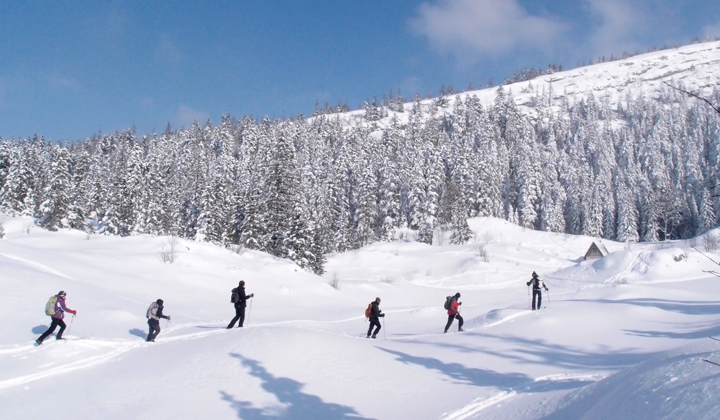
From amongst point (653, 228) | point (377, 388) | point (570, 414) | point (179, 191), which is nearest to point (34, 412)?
point (377, 388)

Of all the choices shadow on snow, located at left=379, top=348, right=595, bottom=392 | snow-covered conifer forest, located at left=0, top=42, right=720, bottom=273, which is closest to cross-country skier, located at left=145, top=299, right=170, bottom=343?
shadow on snow, located at left=379, top=348, right=595, bottom=392

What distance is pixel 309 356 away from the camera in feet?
32.6

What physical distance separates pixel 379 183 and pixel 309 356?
66.6 metres

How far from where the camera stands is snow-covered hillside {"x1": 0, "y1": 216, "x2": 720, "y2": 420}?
260 inches

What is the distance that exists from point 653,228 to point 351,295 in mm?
69182

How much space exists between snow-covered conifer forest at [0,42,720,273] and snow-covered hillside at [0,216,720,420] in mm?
3186

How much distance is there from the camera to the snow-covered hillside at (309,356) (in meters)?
6.60

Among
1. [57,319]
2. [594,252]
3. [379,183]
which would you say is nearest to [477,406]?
[57,319]

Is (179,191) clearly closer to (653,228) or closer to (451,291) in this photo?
(451,291)

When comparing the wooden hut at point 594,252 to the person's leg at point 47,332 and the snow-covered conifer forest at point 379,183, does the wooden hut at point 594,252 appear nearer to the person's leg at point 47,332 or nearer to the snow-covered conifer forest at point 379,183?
the snow-covered conifer forest at point 379,183

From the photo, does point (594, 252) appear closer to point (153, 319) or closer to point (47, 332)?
point (153, 319)

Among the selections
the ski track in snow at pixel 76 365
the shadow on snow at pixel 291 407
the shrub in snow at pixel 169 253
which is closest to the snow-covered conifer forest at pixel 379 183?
the shadow on snow at pixel 291 407

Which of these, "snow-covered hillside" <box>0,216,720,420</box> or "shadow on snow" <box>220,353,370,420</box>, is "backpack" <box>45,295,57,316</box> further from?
"shadow on snow" <box>220,353,370,420</box>

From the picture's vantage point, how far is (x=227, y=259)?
2791 cm
